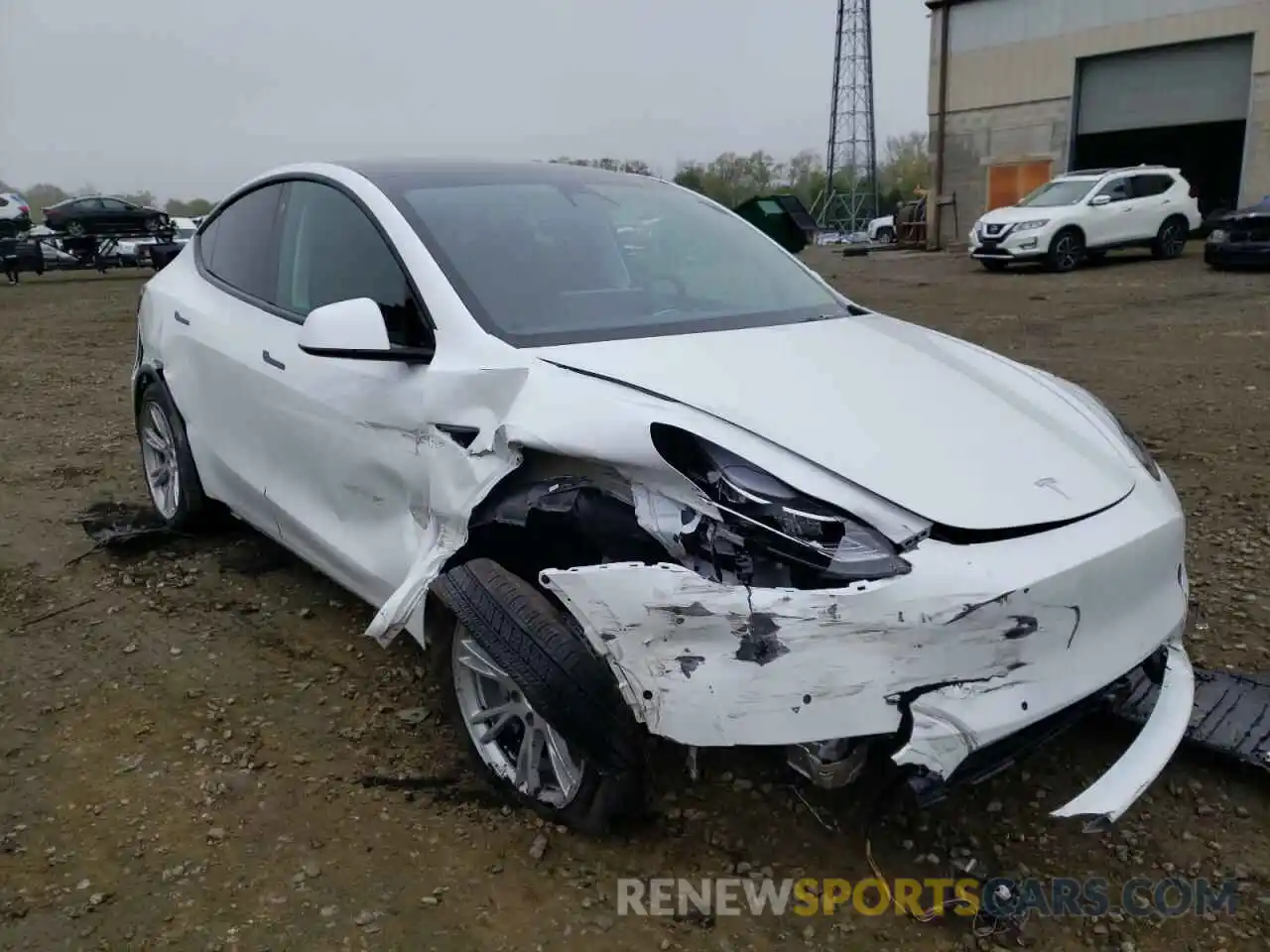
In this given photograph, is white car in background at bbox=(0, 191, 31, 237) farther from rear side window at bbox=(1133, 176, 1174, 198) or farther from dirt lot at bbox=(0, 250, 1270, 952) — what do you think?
rear side window at bbox=(1133, 176, 1174, 198)

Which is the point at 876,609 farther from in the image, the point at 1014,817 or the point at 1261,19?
the point at 1261,19

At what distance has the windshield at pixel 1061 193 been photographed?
55.9 feet

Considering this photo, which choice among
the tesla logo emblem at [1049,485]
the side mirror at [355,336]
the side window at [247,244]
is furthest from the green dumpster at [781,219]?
the tesla logo emblem at [1049,485]

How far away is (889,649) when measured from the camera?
1.98 metres

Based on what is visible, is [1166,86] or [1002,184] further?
[1002,184]

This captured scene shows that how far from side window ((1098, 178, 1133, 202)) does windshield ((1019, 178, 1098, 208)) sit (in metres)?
0.20

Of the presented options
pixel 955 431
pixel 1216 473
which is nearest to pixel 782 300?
pixel 955 431

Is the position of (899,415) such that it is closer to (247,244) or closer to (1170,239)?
(247,244)

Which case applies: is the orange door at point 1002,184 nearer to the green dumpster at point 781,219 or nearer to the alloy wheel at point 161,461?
the green dumpster at point 781,219

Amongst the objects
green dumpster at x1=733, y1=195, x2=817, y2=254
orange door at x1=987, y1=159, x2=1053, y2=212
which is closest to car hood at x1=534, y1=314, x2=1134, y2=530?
green dumpster at x1=733, y1=195, x2=817, y2=254

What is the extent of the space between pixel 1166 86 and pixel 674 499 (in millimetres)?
25003

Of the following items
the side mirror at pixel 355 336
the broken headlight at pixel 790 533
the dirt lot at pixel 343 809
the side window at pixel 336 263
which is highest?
the side window at pixel 336 263

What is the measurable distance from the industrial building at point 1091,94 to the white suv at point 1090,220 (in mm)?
4813

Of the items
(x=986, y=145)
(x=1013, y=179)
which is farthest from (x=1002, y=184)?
(x=986, y=145)
